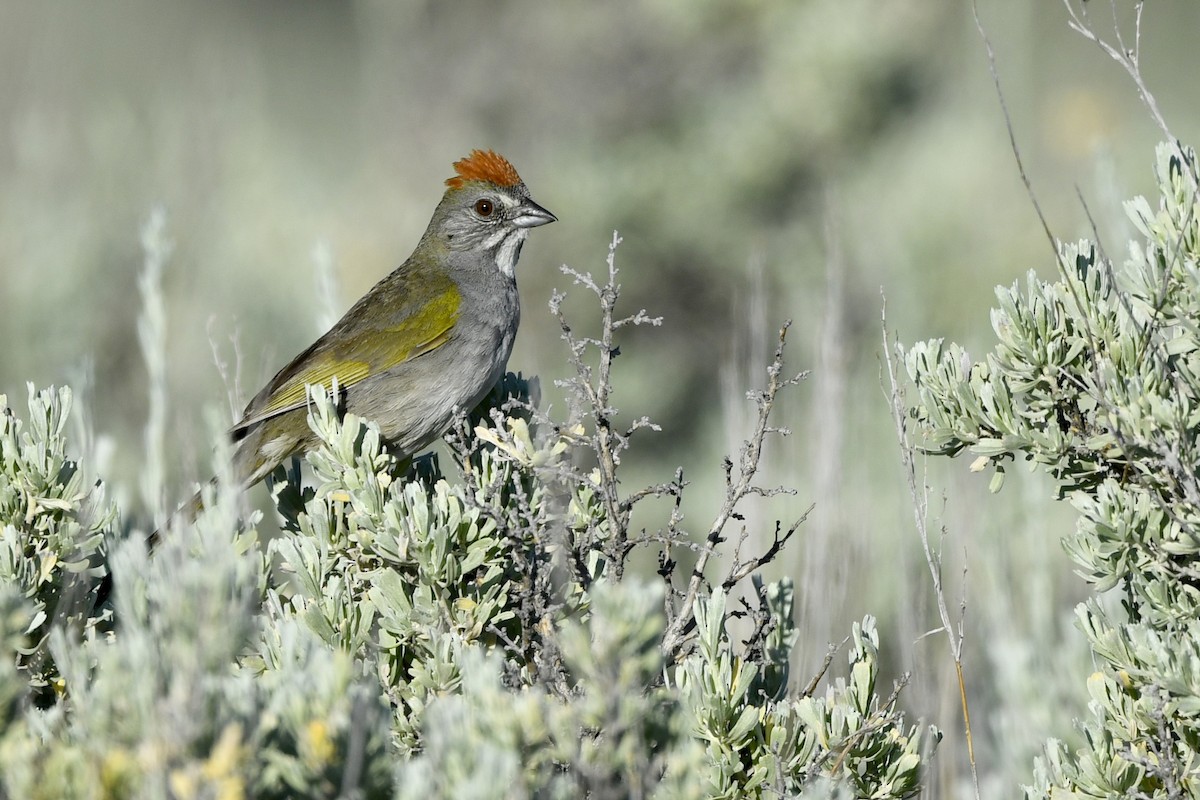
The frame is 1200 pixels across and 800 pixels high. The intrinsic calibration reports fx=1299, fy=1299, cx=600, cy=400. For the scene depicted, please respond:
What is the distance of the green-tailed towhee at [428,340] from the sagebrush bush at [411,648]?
0.81m

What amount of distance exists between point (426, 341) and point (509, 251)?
64 cm

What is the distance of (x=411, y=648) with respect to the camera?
2.87 m

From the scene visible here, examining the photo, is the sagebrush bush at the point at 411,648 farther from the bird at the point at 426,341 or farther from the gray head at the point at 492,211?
the gray head at the point at 492,211

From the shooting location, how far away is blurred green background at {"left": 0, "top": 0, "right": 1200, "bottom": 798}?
718 centimetres

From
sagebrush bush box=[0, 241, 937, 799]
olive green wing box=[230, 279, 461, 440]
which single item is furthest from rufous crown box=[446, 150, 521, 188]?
sagebrush bush box=[0, 241, 937, 799]

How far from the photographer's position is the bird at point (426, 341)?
4.37 meters

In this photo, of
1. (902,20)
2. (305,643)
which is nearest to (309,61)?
(902,20)

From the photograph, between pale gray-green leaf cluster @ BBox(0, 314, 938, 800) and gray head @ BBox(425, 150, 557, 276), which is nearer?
pale gray-green leaf cluster @ BBox(0, 314, 938, 800)

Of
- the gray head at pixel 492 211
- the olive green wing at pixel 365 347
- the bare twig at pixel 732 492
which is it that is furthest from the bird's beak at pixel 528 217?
the bare twig at pixel 732 492

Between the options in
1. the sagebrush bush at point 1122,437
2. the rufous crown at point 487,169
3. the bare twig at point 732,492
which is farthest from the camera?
the rufous crown at point 487,169

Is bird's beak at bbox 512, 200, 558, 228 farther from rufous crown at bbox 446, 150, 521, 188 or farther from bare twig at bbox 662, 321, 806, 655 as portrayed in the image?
bare twig at bbox 662, 321, 806, 655

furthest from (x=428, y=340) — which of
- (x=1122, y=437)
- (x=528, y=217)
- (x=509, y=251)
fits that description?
(x=1122, y=437)

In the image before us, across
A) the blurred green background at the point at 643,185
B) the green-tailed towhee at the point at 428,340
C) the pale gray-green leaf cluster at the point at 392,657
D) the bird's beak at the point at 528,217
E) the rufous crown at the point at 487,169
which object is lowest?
the pale gray-green leaf cluster at the point at 392,657

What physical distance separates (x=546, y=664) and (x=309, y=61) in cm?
1511
